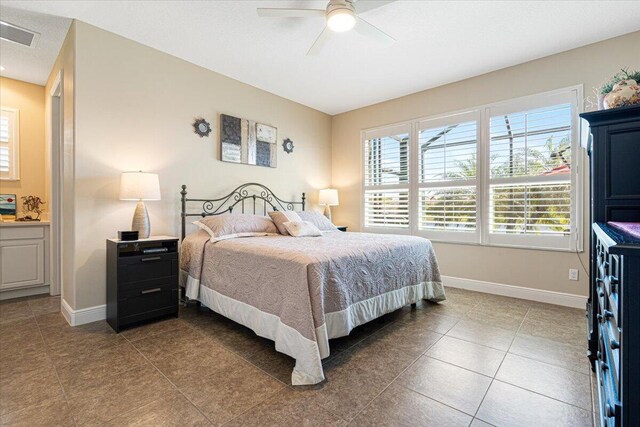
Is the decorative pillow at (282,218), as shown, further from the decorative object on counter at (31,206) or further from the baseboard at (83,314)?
the decorative object on counter at (31,206)

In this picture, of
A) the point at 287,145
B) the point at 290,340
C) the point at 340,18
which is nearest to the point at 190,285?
the point at 290,340

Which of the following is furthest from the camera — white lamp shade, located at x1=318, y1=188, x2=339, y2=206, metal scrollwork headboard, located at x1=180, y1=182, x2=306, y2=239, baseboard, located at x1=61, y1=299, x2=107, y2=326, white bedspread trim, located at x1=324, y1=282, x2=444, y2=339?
white lamp shade, located at x1=318, y1=188, x2=339, y2=206

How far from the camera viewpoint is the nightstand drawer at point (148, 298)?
260 cm

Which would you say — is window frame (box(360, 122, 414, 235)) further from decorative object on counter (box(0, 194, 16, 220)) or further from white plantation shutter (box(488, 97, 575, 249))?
decorative object on counter (box(0, 194, 16, 220))

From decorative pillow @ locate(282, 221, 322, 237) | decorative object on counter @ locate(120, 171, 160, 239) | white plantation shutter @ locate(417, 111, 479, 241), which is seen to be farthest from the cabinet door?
white plantation shutter @ locate(417, 111, 479, 241)

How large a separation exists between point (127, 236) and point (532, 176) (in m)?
4.31

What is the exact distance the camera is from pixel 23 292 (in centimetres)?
361

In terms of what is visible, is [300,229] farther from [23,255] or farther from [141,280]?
[23,255]

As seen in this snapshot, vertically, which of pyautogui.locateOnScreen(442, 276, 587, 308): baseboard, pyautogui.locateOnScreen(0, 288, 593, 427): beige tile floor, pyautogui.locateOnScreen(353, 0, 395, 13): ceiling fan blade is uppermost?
pyautogui.locateOnScreen(353, 0, 395, 13): ceiling fan blade

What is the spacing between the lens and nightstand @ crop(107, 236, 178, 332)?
2.59m

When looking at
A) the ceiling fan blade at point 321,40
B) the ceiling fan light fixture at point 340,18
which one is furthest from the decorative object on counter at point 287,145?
the ceiling fan light fixture at point 340,18

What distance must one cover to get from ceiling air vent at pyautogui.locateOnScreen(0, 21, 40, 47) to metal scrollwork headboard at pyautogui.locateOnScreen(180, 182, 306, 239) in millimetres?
1956

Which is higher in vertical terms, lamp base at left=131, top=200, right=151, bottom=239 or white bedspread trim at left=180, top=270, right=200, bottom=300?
lamp base at left=131, top=200, right=151, bottom=239

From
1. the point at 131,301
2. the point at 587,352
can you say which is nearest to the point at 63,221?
the point at 131,301
